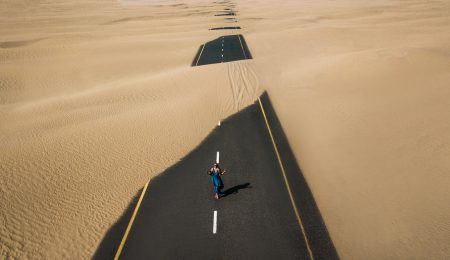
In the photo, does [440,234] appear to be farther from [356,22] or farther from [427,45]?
[356,22]

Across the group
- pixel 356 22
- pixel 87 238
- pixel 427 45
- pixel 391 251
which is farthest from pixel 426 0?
pixel 87 238

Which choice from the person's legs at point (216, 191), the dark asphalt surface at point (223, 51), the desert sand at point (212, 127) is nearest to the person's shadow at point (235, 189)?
the person's legs at point (216, 191)

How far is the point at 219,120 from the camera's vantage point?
760 inches

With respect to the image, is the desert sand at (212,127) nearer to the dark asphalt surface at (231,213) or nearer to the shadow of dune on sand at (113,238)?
the shadow of dune on sand at (113,238)

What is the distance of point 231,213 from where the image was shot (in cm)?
1123

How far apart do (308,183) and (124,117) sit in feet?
44.3

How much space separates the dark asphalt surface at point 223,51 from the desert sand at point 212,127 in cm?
184

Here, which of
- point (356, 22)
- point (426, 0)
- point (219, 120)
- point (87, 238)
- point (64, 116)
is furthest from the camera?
point (426, 0)

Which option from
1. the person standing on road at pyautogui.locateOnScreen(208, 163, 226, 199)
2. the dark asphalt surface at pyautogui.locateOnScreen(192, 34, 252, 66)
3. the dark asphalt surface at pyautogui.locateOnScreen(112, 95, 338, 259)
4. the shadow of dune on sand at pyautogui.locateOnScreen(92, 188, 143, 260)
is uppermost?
the dark asphalt surface at pyautogui.locateOnScreen(192, 34, 252, 66)

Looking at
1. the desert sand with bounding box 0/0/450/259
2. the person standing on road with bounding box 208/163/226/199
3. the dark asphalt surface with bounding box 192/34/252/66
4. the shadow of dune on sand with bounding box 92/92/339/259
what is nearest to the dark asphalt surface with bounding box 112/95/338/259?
the shadow of dune on sand with bounding box 92/92/339/259

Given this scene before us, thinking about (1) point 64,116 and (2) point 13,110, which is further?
(2) point 13,110

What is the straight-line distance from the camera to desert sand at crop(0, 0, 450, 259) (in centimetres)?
1089

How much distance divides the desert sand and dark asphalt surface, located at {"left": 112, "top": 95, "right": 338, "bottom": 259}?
0.85m

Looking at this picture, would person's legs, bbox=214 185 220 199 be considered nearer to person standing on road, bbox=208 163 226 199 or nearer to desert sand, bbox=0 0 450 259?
person standing on road, bbox=208 163 226 199
